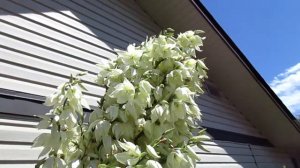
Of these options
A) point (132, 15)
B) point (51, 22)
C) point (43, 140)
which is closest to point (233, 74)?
point (132, 15)

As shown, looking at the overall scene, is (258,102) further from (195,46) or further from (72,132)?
(72,132)

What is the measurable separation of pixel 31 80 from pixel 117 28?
92.3 inches

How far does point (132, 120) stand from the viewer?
1.98 m

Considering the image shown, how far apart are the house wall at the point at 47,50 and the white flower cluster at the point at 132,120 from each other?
1.14 m

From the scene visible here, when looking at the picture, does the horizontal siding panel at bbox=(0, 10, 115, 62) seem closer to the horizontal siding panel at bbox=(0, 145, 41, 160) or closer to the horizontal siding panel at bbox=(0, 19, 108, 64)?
the horizontal siding panel at bbox=(0, 19, 108, 64)

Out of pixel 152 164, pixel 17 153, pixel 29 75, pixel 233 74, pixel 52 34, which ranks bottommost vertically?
pixel 152 164

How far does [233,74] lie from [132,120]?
5.82 m

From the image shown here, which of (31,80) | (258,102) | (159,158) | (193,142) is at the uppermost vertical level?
(258,102)

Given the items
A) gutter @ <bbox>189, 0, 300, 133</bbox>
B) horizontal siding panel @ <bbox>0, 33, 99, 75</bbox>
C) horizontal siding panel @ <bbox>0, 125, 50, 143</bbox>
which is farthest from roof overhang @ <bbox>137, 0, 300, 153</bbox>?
horizontal siding panel @ <bbox>0, 125, 50, 143</bbox>

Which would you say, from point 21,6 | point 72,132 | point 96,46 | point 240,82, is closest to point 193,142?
point 72,132

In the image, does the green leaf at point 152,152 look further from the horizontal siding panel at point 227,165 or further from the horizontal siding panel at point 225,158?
the horizontal siding panel at point 227,165

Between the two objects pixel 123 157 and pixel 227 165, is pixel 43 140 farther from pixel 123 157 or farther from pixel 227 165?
pixel 227 165

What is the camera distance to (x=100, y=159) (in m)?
1.92

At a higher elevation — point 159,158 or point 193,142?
point 193,142
